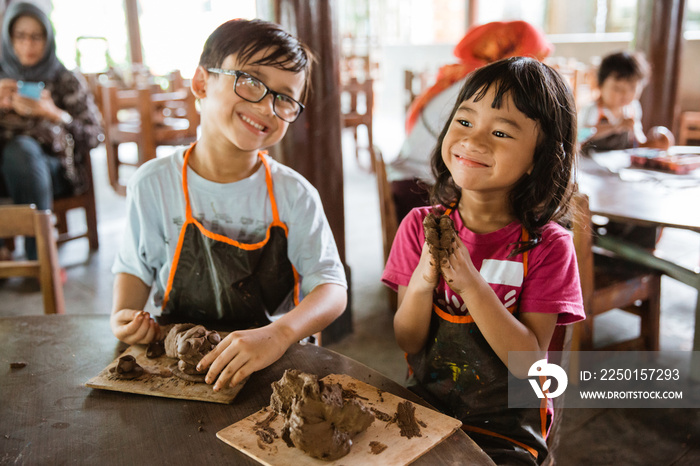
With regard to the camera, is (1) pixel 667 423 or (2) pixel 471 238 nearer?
(2) pixel 471 238

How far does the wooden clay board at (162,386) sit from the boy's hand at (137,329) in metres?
0.09

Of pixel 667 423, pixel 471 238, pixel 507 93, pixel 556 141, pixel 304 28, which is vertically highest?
pixel 304 28

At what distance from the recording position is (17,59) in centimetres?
387

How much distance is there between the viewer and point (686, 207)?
2.25m

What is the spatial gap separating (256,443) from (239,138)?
0.80m

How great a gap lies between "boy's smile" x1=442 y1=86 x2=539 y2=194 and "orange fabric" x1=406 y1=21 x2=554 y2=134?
1.77m

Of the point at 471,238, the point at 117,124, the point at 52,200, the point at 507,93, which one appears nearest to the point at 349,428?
the point at 471,238

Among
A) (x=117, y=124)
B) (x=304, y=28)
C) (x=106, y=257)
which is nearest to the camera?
(x=304, y=28)

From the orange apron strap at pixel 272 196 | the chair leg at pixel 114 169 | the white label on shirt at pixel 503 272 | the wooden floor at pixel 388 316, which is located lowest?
the wooden floor at pixel 388 316

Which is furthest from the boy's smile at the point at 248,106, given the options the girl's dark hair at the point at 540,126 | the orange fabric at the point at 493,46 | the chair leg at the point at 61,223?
the chair leg at the point at 61,223

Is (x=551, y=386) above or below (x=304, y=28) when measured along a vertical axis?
below

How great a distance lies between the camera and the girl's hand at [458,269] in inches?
44.8

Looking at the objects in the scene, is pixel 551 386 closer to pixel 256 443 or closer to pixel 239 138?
pixel 256 443

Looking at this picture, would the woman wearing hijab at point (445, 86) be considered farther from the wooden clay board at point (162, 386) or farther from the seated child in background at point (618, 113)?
the wooden clay board at point (162, 386)
